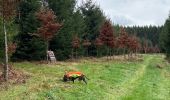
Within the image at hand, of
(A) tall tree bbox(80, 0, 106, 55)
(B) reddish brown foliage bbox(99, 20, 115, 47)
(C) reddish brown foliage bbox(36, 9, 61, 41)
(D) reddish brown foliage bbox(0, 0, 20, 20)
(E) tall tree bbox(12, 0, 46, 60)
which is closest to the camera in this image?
(D) reddish brown foliage bbox(0, 0, 20, 20)

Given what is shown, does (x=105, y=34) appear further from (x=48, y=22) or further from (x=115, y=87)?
(x=115, y=87)

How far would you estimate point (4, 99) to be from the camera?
18.3 m

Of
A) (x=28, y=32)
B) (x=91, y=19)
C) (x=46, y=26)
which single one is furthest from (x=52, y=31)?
(x=91, y=19)

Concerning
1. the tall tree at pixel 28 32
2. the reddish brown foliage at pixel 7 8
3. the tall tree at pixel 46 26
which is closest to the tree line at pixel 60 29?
the tall tree at pixel 28 32

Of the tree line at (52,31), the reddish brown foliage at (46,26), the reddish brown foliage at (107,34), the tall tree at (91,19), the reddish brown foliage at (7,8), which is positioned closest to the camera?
the reddish brown foliage at (7,8)

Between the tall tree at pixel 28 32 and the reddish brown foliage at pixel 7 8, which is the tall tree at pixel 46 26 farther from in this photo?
the reddish brown foliage at pixel 7 8

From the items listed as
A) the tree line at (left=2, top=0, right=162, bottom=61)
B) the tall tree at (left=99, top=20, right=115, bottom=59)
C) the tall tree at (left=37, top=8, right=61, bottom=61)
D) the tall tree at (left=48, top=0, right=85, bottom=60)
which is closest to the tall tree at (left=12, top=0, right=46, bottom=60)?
the tree line at (left=2, top=0, right=162, bottom=61)

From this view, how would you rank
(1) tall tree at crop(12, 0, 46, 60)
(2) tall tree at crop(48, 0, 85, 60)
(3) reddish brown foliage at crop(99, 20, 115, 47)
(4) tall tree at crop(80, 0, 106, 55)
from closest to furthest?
(1) tall tree at crop(12, 0, 46, 60) → (2) tall tree at crop(48, 0, 85, 60) → (3) reddish brown foliage at crop(99, 20, 115, 47) → (4) tall tree at crop(80, 0, 106, 55)

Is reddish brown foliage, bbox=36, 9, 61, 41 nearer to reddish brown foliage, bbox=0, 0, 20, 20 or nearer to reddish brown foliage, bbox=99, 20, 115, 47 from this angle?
reddish brown foliage, bbox=0, 0, 20, 20

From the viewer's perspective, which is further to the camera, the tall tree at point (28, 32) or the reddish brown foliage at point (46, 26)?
the tall tree at point (28, 32)

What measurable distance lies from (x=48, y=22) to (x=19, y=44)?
740 centimetres

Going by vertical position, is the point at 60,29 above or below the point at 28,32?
above

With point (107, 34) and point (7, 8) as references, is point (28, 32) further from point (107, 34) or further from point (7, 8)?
point (7, 8)

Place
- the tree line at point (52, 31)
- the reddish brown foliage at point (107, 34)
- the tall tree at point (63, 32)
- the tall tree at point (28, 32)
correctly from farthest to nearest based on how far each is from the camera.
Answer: the reddish brown foliage at point (107, 34)
the tall tree at point (63, 32)
the tall tree at point (28, 32)
the tree line at point (52, 31)
